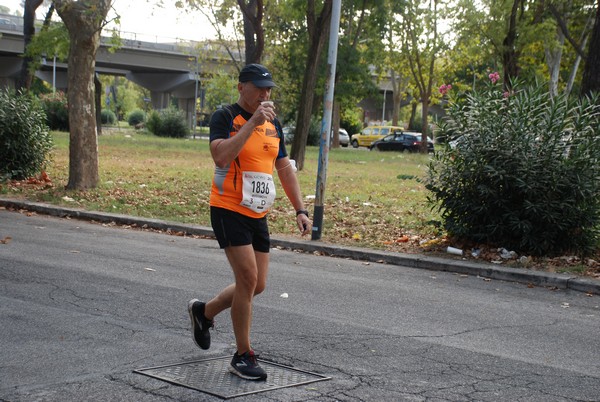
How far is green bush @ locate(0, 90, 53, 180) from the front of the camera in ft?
59.4

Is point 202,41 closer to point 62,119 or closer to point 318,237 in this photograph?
point 62,119

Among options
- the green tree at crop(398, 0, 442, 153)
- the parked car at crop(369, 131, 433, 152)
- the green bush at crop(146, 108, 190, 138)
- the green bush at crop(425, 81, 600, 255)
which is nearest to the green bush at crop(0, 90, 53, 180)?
the green bush at crop(425, 81, 600, 255)

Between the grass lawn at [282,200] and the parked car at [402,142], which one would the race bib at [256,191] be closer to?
the grass lawn at [282,200]

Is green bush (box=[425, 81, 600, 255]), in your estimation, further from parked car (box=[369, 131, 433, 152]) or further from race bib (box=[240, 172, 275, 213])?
parked car (box=[369, 131, 433, 152])

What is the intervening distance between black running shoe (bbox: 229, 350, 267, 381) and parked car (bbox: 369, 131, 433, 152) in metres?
50.1

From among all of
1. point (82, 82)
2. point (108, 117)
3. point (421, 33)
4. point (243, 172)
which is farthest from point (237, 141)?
point (108, 117)

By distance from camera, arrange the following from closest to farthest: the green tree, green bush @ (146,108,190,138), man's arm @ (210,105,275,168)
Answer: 1. man's arm @ (210,105,275,168)
2. the green tree
3. green bush @ (146,108,190,138)

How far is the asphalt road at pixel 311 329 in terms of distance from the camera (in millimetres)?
5219

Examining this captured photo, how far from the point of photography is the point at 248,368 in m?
5.18

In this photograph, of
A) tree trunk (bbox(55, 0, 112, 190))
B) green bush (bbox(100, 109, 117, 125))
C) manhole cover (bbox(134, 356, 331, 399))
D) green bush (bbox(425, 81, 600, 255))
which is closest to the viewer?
manhole cover (bbox(134, 356, 331, 399))

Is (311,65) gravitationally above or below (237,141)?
above

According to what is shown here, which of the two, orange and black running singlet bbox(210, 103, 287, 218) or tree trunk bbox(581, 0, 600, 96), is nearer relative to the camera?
orange and black running singlet bbox(210, 103, 287, 218)

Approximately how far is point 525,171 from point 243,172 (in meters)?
6.38

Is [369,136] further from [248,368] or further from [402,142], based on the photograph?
[248,368]
